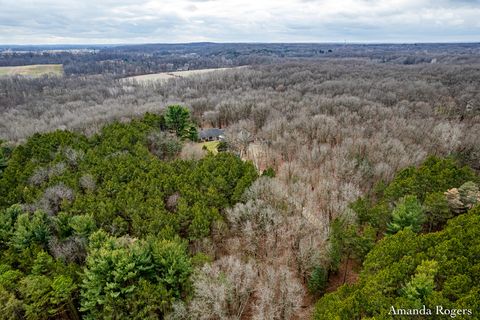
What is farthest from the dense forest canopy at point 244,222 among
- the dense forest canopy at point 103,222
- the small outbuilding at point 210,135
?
the small outbuilding at point 210,135

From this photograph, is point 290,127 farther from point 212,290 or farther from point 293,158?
point 212,290

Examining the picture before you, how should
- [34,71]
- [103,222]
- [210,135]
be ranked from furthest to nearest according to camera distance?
[34,71] < [210,135] < [103,222]

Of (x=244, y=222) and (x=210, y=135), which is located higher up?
(x=210, y=135)

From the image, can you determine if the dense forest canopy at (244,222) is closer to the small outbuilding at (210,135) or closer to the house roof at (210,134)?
the small outbuilding at (210,135)

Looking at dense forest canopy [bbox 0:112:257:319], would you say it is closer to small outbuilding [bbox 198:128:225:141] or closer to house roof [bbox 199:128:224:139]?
small outbuilding [bbox 198:128:225:141]

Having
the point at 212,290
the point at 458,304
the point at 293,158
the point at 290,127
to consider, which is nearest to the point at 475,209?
the point at 458,304

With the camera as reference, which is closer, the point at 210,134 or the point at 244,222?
the point at 244,222

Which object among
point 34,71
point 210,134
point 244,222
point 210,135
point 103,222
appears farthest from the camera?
point 34,71

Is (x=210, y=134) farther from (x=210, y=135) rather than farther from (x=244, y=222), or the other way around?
(x=244, y=222)

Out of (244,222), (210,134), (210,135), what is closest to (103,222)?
(244,222)

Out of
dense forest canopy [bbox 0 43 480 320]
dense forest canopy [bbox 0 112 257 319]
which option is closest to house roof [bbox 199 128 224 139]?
dense forest canopy [bbox 0 43 480 320]

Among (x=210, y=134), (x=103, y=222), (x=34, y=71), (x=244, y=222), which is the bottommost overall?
(x=244, y=222)
